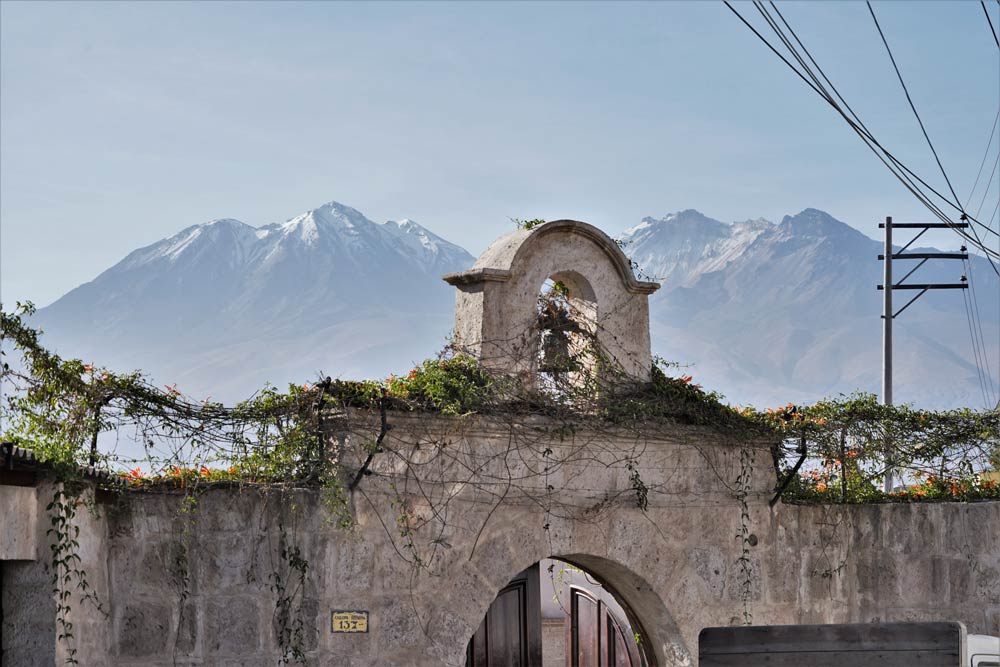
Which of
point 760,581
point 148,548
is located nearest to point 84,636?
point 148,548

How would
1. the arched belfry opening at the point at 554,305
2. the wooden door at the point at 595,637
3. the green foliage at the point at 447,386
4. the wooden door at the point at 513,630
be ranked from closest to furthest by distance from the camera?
the green foliage at the point at 447,386 → the arched belfry opening at the point at 554,305 → the wooden door at the point at 513,630 → the wooden door at the point at 595,637

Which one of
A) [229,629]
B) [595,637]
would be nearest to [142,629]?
[229,629]

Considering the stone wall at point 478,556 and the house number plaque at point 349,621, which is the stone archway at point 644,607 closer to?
the stone wall at point 478,556

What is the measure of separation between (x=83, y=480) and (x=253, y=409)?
52.7 inches

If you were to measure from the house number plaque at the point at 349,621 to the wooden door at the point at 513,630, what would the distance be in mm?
2914

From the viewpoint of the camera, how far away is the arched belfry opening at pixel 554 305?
393 inches

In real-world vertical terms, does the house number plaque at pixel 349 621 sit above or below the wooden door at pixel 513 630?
above

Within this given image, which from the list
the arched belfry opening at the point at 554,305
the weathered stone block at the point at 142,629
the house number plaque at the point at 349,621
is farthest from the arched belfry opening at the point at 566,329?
the weathered stone block at the point at 142,629

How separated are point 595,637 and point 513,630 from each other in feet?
4.26

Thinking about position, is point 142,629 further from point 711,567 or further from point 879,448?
point 879,448

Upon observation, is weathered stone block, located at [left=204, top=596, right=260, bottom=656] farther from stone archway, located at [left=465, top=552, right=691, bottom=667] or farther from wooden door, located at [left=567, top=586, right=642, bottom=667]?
wooden door, located at [left=567, top=586, right=642, bottom=667]

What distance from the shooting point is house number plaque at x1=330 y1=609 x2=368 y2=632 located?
29.7ft

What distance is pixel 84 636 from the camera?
8.28 metres

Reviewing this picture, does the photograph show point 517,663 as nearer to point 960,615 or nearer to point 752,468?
point 752,468
